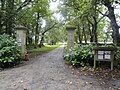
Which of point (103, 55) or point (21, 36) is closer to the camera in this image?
point (103, 55)

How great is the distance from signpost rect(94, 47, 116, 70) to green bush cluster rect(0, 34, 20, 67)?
13.5 feet

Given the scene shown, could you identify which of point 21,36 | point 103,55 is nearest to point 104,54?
point 103,55

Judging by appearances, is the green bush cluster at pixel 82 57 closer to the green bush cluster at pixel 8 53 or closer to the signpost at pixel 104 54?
the signpost at pixel 104 54

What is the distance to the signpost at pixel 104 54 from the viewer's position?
8.04m

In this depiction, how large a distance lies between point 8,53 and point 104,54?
15.7 ft

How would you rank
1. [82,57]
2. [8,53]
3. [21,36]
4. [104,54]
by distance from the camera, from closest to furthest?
[104,54] → [82,57] → [8,53] → [21,36]

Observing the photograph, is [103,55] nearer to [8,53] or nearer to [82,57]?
[82,57]

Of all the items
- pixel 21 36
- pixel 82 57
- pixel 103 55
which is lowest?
pixel 82 57

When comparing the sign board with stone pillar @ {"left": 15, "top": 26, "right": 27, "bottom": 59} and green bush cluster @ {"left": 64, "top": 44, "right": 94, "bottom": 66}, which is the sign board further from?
stone pillar @ {"left": 15, "top": 26, "right": 27, "bottom": 59}

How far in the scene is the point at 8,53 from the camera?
361 inches

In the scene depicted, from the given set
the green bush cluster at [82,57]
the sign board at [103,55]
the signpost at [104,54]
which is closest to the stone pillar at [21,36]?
the green bush cluster at [82,57]

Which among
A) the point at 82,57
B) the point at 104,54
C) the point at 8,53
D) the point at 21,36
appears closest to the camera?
the point at 104,54

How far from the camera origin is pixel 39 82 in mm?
5742

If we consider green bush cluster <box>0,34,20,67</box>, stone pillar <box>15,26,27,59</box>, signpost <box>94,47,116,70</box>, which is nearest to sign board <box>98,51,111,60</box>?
signpost <box>94,47,116,70</box>
